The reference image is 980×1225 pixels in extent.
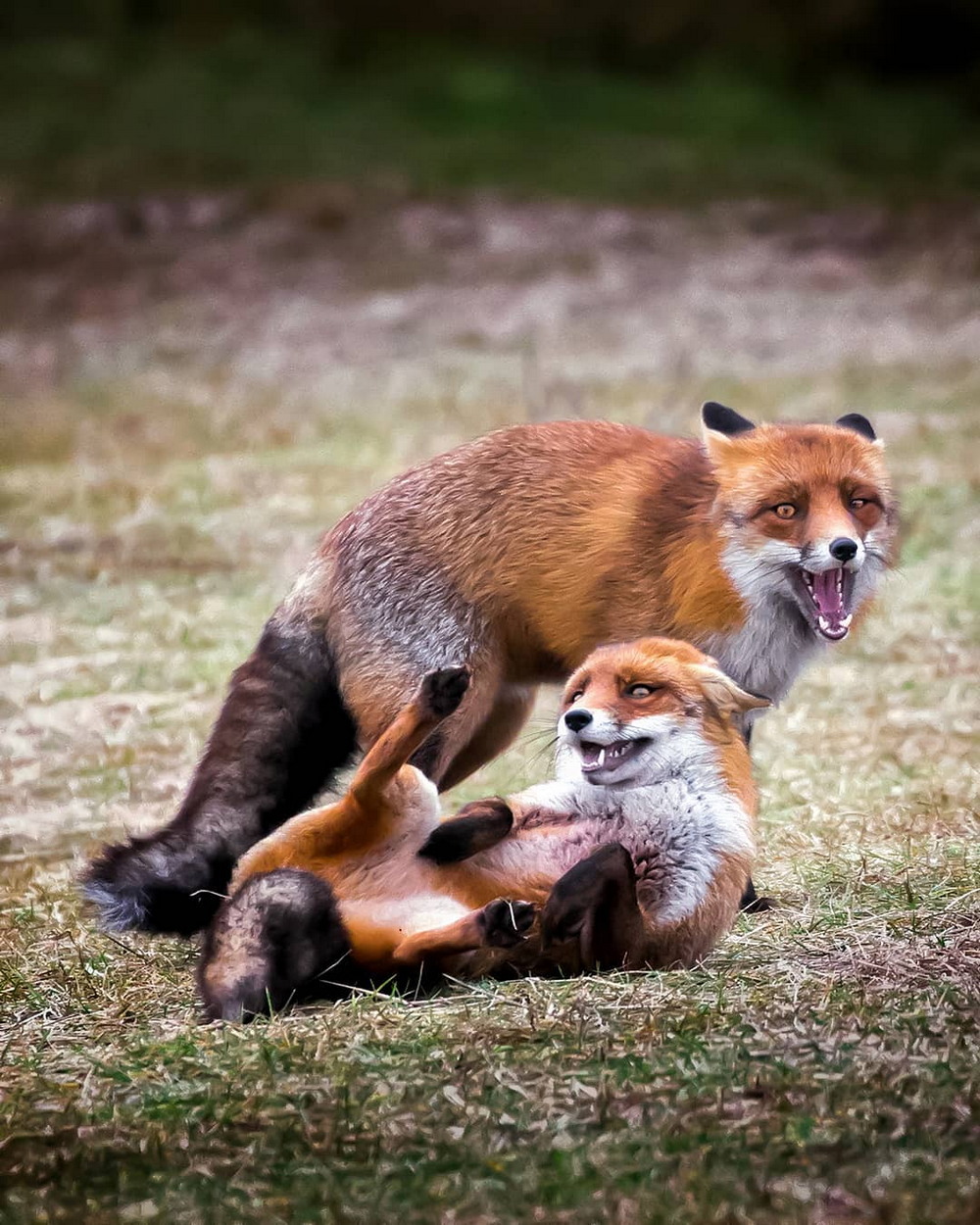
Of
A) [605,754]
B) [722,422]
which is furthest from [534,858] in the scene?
[722,422]

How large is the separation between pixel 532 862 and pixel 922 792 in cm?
234

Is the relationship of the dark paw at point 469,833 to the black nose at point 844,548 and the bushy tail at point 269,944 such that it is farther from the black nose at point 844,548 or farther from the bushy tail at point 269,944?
the black nose at point 844,548

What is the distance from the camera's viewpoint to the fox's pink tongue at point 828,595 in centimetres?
502

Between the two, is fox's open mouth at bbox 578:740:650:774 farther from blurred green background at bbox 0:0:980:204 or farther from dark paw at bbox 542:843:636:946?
blurred green background at bbox 0:0:980:204

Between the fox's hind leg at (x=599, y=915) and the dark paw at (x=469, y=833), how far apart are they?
9.6 inches

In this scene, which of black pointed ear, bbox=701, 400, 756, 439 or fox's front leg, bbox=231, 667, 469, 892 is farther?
black pointed ear, bbox=701, 400, 756, 439

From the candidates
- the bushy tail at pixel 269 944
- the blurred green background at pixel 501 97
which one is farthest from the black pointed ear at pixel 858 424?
the blurred green background at pixel 501 97

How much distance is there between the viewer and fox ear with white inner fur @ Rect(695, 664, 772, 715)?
Answer: 455cm

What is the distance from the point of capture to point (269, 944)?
4.11m

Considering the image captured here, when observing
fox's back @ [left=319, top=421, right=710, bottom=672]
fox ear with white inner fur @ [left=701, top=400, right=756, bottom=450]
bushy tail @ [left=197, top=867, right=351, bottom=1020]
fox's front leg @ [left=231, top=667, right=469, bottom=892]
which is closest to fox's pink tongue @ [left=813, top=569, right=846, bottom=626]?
fox's back @ [left=319, top=421, right=710, bottom=672]

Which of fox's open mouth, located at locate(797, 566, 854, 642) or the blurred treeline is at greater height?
the blurred treeline

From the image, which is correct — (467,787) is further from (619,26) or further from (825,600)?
(619,26)

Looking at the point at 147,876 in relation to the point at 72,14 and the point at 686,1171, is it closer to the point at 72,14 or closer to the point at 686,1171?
the point at 686,1171

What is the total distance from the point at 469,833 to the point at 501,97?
66.6 feet
